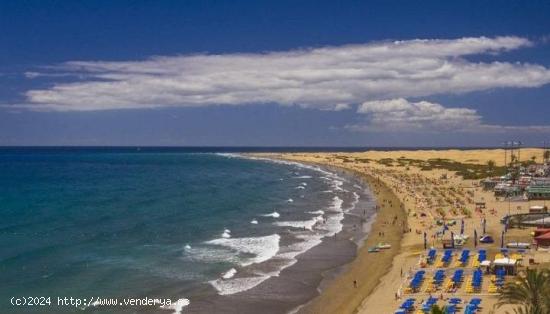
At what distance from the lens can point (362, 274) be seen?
40.4 meters

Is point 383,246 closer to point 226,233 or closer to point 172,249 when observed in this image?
point 226,233

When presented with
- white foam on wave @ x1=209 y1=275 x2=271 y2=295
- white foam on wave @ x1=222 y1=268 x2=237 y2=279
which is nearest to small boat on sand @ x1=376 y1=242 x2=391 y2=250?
white foam on wave @ x1=209 y1=275 x2=271 y2=295

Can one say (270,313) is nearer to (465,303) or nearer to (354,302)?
(354,302)

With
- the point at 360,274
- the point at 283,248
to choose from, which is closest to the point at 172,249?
the point at 283,248

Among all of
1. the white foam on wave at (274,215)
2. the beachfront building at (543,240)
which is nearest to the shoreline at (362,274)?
the beachfront building at (543,240)

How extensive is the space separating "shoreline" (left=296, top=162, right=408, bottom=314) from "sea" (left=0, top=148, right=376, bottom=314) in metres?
0.88

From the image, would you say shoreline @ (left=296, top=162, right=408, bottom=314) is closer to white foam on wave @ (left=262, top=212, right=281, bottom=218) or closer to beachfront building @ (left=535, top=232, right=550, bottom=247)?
beachfront building @ (left=535, top=232, right=550, bottom=247)

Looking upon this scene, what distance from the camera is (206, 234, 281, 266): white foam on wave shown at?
145ft

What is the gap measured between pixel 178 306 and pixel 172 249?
14920mm

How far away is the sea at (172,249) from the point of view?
3359 cm

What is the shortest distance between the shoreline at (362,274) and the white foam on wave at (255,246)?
652 centimetres

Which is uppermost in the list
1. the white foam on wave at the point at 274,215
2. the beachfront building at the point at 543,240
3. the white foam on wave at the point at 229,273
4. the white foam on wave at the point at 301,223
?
the beachfront building at the point at 543,240

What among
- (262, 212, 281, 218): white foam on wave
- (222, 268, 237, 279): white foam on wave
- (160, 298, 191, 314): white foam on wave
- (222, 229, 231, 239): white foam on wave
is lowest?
(160, 298, 191, 314): white foam on wave

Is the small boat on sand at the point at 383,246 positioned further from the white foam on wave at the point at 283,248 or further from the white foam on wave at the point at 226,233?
the white foam on wave at the point at 226,233
